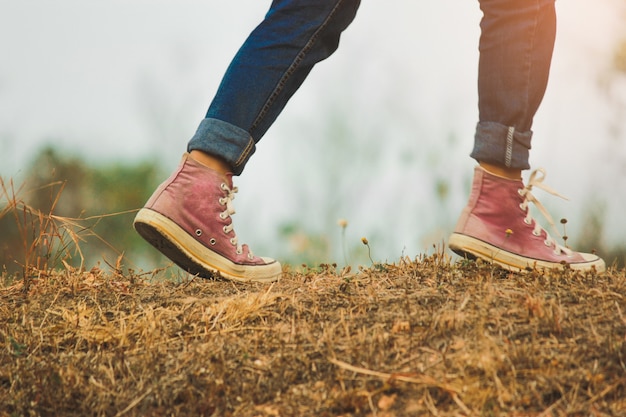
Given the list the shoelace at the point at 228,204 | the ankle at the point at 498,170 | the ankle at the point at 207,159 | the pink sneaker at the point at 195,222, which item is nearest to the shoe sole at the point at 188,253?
the pink sneaker at the point at 195,222

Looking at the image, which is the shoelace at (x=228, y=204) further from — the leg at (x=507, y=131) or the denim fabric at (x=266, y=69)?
the leg at (x=507, y=131)

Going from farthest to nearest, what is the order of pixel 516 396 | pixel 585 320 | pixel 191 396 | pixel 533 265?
pixel 533 265
pixel 585 320
pixel 191 396
pixel 516 396

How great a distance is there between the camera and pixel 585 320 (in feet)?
7.20

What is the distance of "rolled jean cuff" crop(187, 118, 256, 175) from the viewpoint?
9.11 ft

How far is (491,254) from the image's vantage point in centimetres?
313

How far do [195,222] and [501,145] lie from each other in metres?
1.34

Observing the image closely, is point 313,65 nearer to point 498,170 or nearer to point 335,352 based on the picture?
point 498,170

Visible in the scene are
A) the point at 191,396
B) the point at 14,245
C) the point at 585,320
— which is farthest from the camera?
the point at 14,245

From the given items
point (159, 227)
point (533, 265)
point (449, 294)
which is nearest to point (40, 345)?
point (159, 227)

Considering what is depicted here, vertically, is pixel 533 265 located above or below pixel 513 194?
below

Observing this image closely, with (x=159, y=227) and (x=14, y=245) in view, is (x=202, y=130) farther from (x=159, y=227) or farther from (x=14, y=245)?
(x=14, y=245)

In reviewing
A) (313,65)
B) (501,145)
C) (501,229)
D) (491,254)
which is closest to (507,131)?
(501,145)

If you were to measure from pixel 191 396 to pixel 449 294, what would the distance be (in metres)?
0.98

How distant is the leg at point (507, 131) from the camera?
3.00 meters
